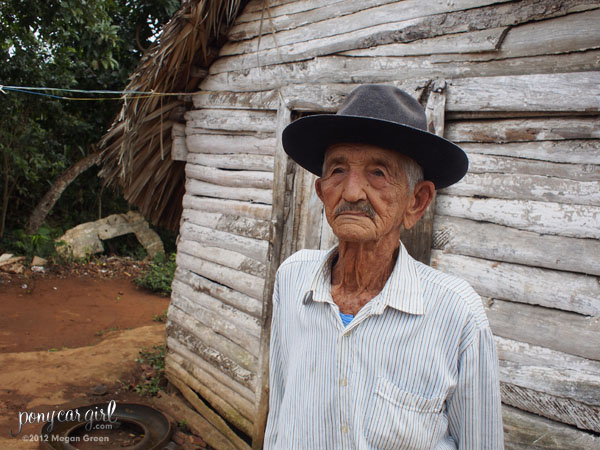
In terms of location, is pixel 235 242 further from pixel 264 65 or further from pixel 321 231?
pixel 264 65

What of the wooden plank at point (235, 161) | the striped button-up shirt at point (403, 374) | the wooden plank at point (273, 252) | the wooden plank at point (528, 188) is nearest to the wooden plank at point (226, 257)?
the wooden plank at point (273, 252)

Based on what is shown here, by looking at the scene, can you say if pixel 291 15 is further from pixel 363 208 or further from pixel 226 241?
pixel 363 208

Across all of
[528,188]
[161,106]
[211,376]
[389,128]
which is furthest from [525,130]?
[161,106]

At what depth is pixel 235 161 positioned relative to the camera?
4.38 m

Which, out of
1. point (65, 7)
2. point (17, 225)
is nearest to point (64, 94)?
point (17, 225)

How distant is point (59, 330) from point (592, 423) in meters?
7.27

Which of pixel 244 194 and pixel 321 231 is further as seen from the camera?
pixel 244 194

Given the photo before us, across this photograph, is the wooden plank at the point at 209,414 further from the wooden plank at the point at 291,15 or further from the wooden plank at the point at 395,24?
the wooden plank at the point at 291,15

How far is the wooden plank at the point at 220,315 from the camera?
409 cm

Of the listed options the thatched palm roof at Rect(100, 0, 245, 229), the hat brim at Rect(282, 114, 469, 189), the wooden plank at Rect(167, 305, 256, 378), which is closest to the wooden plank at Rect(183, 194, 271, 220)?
the thatched palm roof at Rect(100, 0, 245, 229)

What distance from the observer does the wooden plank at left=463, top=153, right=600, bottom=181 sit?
229 centimetres

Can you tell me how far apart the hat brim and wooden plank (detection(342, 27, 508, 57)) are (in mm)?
1406

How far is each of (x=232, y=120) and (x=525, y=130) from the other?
8.74 feet

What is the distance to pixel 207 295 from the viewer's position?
186 inches
